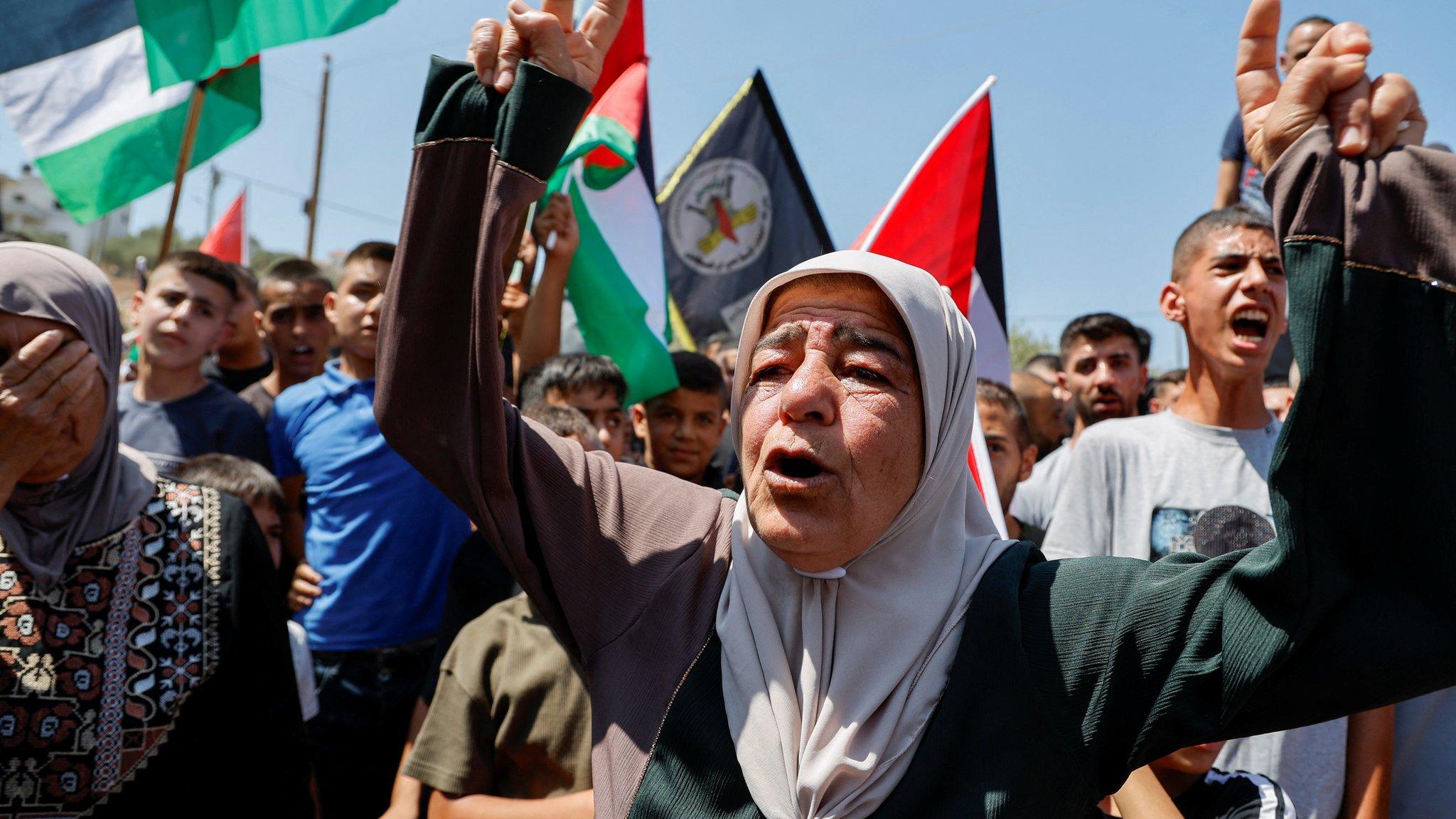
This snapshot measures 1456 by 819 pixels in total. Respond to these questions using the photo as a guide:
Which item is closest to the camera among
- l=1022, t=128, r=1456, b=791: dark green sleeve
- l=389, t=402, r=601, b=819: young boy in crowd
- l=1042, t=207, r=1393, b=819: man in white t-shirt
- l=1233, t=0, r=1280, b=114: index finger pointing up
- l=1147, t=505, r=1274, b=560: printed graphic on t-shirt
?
l=1022, t=128, r=1456, b=791: dark green sleeve

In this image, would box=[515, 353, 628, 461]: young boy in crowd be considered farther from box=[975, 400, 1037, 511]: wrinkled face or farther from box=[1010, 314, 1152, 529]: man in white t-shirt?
box=[1010, 314, 1152, 529]: man in white t-shirt

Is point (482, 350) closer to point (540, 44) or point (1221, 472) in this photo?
point (540, 44)

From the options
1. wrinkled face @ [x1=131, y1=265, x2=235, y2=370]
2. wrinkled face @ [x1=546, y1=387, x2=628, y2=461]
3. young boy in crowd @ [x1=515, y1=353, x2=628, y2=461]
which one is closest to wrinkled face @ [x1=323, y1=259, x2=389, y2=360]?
wrinkled face @ [x1=131, y1=265, x2=235, y2=370]

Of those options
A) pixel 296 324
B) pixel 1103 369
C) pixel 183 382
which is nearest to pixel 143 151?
pixel 296 324

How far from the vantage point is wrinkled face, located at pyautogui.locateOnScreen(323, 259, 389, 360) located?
418 centimetres

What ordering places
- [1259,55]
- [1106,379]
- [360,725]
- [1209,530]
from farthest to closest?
[1106,379] → [360,725] → [1209,530] → [1259,55]

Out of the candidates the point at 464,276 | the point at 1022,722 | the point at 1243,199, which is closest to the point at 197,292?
the point at 464,276

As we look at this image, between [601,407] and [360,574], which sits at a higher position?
[601,407]

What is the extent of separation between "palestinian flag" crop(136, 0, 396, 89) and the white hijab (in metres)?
2.77

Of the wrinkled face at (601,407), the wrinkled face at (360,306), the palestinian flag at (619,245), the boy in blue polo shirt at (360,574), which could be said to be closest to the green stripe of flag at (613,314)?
the palestinian flag at (619,245)

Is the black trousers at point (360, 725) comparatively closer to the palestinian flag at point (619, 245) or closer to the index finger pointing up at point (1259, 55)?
the palestinian flag at point (619, 245)

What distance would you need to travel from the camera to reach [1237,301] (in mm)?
3010

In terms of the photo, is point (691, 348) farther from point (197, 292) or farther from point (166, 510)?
point (166, 510)

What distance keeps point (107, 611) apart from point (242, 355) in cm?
338
